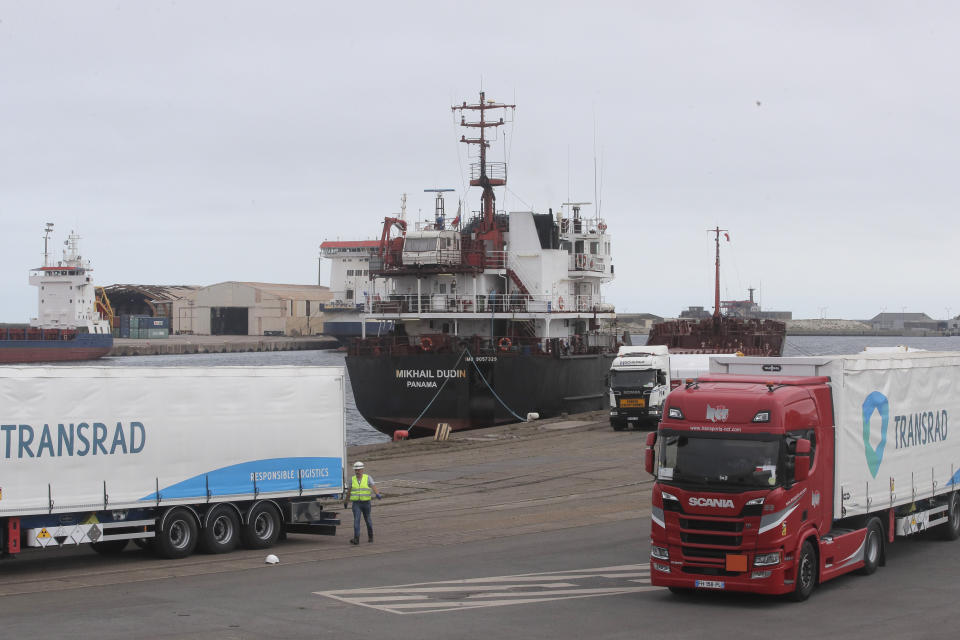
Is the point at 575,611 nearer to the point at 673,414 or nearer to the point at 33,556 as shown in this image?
the point at 673,414

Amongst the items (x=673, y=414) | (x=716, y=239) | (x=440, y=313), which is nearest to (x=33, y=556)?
(x=673, y=414)

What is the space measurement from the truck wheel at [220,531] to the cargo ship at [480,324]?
85.5ft

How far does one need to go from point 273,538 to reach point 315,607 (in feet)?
19.6

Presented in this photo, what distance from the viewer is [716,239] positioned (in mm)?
88438

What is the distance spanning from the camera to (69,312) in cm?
11875

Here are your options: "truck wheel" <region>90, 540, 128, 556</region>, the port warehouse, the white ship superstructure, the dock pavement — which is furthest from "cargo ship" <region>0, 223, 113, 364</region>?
"truck wheel" <region>90, 540, 128, 556</region>

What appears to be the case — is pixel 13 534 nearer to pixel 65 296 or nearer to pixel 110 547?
pixel 110 547

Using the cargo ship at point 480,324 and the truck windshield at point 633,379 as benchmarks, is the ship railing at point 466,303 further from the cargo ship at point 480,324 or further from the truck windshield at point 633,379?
the truck windshield at point 633,379

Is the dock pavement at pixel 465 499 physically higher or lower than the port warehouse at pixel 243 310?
lower

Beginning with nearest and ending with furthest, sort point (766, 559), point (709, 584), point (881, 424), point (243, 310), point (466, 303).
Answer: point (766, 559) < point (709, 584) < point (881, 424) < point (466, 303) < point (243, 310)

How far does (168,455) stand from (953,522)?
45.6 ft

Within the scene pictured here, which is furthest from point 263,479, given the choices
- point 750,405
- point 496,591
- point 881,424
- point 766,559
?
point 881,424

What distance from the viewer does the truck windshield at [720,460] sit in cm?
1465

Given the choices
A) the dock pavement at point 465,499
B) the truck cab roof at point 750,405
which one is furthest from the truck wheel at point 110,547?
the truck cab roof at point 750,405
